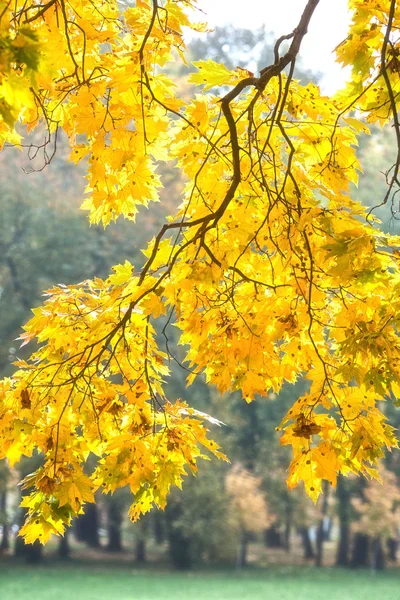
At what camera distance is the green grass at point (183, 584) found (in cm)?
1377

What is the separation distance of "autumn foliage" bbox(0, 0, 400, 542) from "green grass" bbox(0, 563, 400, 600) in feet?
37.9

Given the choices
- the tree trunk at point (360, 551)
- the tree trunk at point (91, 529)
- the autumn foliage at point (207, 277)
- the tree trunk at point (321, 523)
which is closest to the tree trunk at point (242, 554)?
the tree trunk at point (321, 523)

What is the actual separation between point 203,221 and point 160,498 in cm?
89

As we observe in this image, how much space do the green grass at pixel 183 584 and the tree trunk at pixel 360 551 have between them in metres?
0.97

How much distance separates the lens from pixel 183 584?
A: 15.0m

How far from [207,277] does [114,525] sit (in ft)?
53.0

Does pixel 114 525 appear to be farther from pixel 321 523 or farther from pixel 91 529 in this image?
pixel 321 523

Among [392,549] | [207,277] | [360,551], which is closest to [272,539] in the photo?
[360,551]

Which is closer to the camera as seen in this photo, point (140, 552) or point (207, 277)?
point (207, 277)

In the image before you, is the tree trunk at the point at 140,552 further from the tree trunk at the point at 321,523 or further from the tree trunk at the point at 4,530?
the tree trunk at the point at 321,523

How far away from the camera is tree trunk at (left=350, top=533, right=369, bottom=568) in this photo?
1852 centimetres

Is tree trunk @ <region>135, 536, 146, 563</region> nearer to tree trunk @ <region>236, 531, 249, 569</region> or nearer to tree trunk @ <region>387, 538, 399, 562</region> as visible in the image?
tree trunk @ <region>236, 531, 249, 569</region>

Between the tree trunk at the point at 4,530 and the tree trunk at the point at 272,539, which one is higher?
the tree trunk at the point at 272,539

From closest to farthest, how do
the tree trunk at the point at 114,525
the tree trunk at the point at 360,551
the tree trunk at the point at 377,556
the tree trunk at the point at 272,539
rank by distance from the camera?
the tree trunk at the point at 114,525, the tree trunk at the point at 377,556, the tree trunk at the point at 360,551, the tree trunk at the point at 272,539
